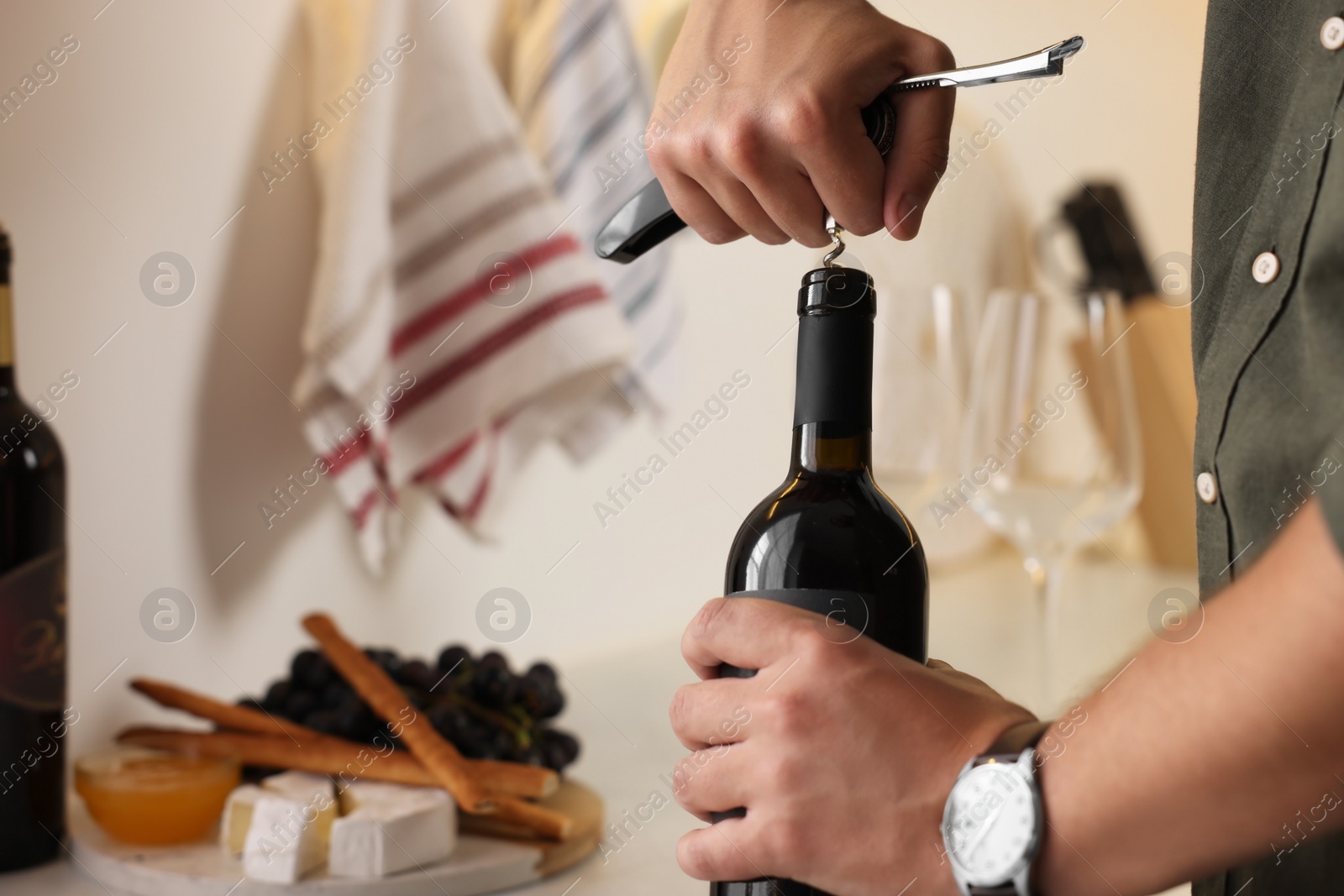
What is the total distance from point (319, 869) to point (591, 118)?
2.39ft

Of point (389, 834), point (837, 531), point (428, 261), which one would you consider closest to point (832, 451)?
point (837, 531)

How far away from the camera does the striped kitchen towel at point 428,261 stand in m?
0.89

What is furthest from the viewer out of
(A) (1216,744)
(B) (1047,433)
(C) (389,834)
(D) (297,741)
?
(B) (1047,433)

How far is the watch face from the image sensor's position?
0.32m

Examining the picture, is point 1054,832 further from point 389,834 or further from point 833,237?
point 389,834

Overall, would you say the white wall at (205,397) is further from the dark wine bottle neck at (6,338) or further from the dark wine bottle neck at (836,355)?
the dark wine bottle neck at (836,355)

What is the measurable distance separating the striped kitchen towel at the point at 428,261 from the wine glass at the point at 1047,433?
0.32m

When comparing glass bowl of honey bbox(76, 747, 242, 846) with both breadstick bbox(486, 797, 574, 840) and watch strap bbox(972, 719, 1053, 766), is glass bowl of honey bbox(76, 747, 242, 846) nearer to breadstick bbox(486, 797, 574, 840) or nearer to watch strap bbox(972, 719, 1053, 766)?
breadstick bbox(486, 797, 574, 840)

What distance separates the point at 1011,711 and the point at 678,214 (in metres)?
0.28

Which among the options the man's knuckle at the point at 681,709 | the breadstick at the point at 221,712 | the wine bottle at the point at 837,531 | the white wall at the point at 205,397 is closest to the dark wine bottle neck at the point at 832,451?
the wine bottle at the point at 837,531

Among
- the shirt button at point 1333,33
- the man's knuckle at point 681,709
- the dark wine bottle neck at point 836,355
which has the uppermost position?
the shirt button at point 1333,33

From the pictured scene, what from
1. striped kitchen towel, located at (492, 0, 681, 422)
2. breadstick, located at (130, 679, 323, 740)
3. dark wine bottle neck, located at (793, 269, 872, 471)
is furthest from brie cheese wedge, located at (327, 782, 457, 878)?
striped kitchen towel, located at (492, 0, 681, 422)

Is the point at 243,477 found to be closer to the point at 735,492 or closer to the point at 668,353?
the point at 668,353

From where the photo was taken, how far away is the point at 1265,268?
1.28ft
